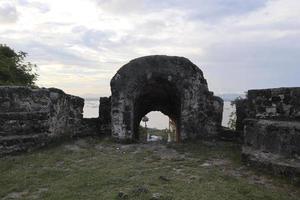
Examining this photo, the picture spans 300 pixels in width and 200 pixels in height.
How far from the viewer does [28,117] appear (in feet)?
33.6

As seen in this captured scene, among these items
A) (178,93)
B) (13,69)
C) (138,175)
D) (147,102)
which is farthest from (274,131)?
(13,69)

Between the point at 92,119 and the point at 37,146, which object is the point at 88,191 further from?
the point at 92,119

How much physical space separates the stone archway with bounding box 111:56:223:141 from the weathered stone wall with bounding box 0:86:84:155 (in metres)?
1.50

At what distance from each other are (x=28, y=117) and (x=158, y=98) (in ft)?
14.7

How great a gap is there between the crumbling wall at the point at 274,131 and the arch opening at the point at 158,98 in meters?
2.76

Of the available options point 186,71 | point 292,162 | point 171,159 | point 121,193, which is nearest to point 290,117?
point 292,162

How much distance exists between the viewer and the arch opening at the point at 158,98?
11852mm

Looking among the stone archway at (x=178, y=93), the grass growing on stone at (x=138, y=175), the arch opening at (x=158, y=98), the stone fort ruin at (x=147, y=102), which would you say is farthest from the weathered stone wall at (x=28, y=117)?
the arch opening at (x=158, y=98)

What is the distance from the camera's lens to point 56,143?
1086 cm

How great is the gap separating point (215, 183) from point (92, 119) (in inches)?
247

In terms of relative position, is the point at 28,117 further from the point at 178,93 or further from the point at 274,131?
the point at 274,131

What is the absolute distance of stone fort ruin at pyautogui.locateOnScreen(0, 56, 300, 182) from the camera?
8719mm

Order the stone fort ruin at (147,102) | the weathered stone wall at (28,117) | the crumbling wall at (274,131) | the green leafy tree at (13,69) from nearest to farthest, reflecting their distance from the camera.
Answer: the crumbling wall at (274,131), the stone fort ruin at (147,102), the weathered stone wall at (28,117), the green leafy tree at (13,69)

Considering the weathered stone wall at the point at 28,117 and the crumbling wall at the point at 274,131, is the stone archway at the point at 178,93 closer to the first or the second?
the weathered stone wall at the point at 28,117
